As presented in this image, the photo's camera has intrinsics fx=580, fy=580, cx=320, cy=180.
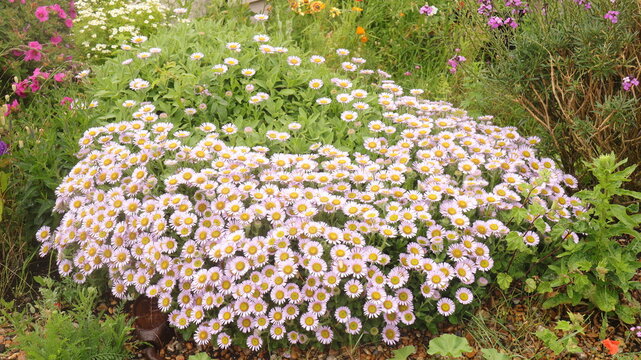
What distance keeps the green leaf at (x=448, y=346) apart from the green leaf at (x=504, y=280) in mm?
370

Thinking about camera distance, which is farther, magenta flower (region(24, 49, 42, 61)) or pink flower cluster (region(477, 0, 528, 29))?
magenta flower (region(24, 49, 42, 61))

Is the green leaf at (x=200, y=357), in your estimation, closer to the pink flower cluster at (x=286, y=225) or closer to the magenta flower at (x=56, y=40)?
the pink flower cluster at (x=286, y=225)

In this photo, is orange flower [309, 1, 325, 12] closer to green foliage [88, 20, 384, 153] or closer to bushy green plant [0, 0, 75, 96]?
green foliage [88, 20, 384, 153]

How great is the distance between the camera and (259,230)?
2723 millimetres

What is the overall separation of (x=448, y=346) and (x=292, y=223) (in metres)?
0.83

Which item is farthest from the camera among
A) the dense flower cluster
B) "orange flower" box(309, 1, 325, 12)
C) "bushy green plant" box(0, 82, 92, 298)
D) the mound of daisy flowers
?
"orange flower" box(309, 1, 325, 12)

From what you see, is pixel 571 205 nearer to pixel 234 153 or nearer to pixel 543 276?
pixel 543 276

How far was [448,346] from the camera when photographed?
2354 millimetres

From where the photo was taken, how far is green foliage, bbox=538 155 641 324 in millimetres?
2488

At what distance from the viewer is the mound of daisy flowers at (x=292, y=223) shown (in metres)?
2.48

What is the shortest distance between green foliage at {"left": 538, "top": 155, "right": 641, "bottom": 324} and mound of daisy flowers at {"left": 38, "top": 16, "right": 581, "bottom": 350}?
0.55 ft

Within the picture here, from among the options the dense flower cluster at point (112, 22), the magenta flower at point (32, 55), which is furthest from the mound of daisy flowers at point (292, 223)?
the dense flower cluster at point (112, 22)

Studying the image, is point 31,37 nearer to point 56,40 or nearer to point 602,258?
point 56,40

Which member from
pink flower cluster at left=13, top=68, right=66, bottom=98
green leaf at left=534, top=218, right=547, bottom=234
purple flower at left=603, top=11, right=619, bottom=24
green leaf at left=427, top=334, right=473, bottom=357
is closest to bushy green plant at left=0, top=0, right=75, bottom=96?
pink flower cluster at left=13, top=68, right=66, bottom=98
